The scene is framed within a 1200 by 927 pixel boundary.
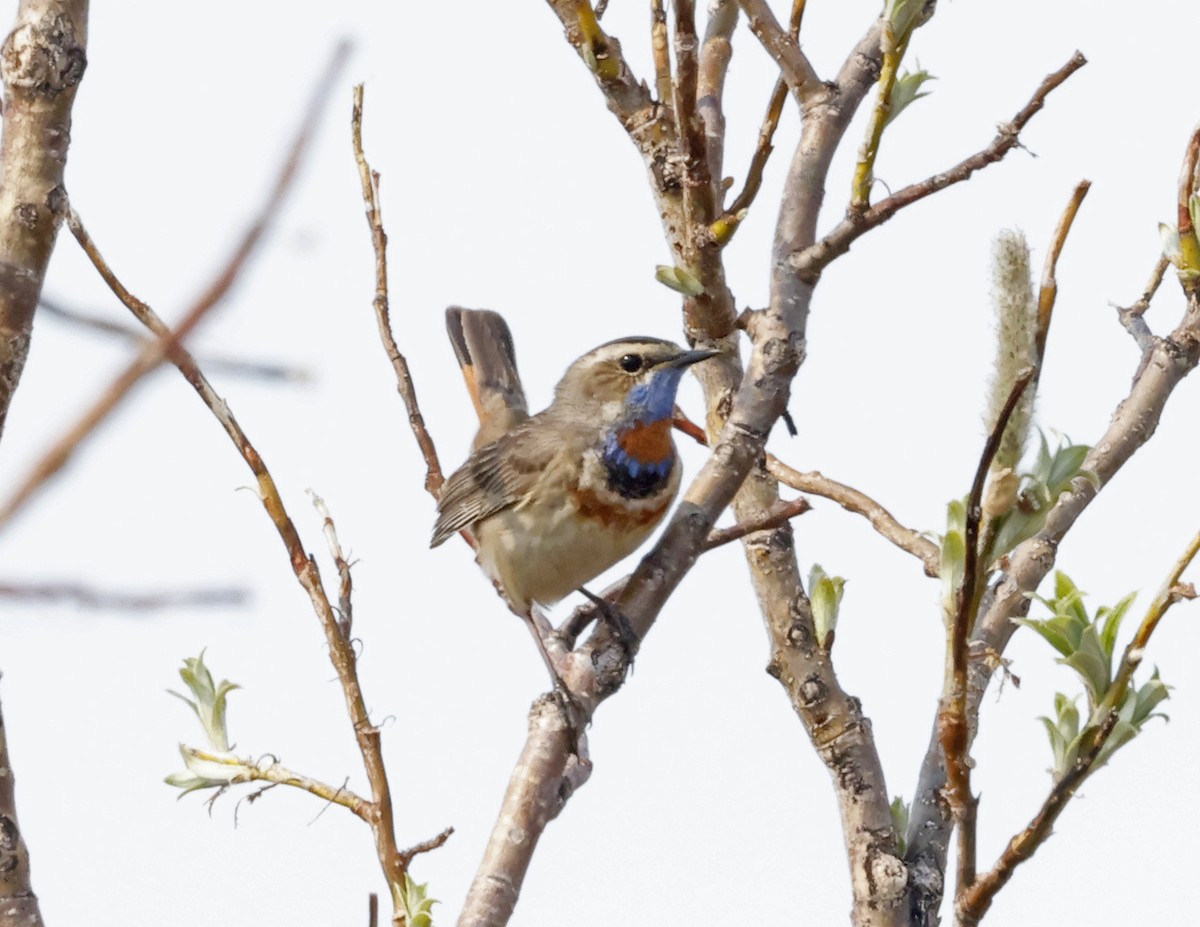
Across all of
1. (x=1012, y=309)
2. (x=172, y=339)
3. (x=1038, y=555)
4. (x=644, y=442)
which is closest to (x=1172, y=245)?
(x=1038, y=555)

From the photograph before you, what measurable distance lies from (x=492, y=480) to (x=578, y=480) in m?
0.40

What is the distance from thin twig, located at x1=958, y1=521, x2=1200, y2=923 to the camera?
267 cm

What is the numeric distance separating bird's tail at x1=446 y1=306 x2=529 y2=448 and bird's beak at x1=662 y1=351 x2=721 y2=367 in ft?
4.44

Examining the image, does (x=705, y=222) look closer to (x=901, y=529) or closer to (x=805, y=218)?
(x=805, y=218)

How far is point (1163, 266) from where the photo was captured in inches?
176

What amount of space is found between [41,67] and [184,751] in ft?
6.30

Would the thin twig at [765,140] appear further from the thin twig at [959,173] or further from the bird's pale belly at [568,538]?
the bird's pale belly at [568,538]

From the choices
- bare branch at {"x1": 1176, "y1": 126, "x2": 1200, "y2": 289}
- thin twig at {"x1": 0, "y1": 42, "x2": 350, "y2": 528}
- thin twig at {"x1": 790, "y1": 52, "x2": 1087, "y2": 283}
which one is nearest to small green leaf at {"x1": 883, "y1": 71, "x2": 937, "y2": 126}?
thin twig at {"x1": 790, "y1": 52, "x2": 1087, "y2": 283}

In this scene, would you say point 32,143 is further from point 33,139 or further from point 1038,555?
point 1038,555

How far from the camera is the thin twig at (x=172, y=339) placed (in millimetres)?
1240

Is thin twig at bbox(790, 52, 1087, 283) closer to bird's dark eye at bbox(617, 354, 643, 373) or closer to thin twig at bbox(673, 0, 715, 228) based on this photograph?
thin twig at bbox(673, 0, 715, 228)

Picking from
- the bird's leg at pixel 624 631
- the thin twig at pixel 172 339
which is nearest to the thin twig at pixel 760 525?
the bird's leg at pixel 624 631

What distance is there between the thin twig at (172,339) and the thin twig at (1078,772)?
1.82 m

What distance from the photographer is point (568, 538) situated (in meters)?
5.66
